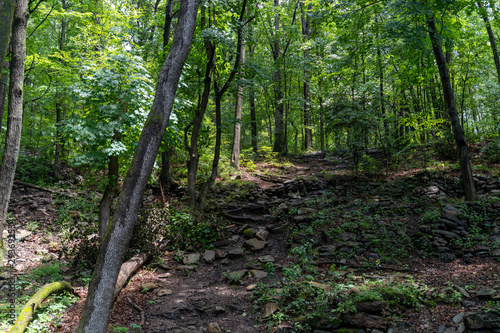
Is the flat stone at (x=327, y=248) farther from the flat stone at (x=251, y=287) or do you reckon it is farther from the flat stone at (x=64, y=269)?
the flat stone at (x=64, y=269)

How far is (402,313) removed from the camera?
389 cm

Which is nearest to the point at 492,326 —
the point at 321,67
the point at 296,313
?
the point at 296,313

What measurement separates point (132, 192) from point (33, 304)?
2000 millimetres

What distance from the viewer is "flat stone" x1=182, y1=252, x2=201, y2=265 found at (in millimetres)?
6672

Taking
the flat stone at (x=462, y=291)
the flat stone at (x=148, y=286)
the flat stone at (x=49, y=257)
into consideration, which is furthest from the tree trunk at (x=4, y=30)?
the flat stone at (x=462, y=291)

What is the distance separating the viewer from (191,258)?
6.81 meters

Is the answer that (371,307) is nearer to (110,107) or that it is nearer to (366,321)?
(366,321)

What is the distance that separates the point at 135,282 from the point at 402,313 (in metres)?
4.71

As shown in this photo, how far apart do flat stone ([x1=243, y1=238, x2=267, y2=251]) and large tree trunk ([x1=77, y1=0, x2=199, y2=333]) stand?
13.4ft

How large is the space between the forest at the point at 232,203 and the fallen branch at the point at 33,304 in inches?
0.8

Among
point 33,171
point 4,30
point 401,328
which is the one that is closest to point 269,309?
point 401,328

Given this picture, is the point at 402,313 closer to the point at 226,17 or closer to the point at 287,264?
the point at 287,264

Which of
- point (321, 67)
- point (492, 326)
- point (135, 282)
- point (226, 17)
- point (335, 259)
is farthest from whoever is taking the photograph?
point (321, 67)

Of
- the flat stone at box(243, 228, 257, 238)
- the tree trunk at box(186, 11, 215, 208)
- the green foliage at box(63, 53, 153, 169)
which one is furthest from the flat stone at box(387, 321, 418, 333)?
the tree trunk at box(186, 11, 215, 208)
